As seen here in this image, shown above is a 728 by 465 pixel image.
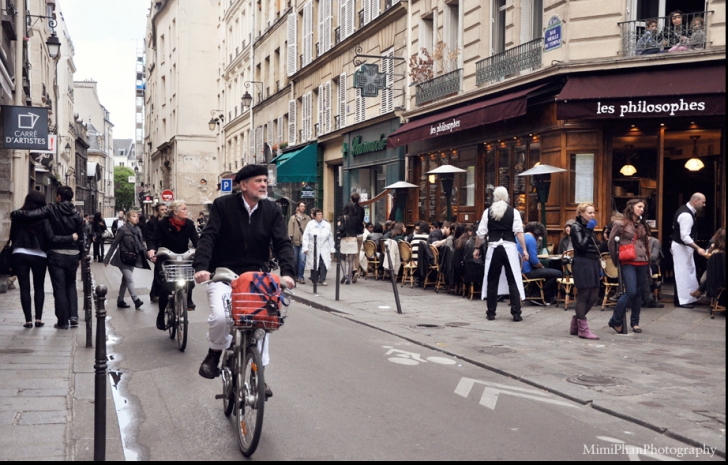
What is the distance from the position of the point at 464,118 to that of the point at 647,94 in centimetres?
503

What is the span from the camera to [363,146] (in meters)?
25.7

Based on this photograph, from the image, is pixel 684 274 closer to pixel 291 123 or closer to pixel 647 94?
pixel 647 94

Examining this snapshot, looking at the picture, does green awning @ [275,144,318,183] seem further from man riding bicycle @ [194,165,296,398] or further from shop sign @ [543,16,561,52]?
man riding bicycle @ [194,165,296,398]

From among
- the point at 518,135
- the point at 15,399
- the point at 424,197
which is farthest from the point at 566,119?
the point at 15,399

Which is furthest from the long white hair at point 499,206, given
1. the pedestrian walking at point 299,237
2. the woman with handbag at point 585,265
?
the pedestrian walking at point 299,237

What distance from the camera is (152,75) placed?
79.6 m

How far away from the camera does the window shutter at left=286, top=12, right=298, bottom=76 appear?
34.2m

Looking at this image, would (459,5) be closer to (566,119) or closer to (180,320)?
(566,119)

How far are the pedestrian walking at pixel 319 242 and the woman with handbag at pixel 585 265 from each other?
25.9 feet

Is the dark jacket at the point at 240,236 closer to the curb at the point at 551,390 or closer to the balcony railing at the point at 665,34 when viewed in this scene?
the curb at the point at 551,390

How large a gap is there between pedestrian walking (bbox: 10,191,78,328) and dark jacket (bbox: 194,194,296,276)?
17.3 ft

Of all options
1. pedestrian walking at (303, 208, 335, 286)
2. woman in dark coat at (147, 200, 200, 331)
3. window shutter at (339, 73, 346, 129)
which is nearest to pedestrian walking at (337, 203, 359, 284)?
pedestrian walking at (303, 208, 335, 286)

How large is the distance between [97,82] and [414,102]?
3885 inches

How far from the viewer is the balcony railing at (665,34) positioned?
13359 millimetres
